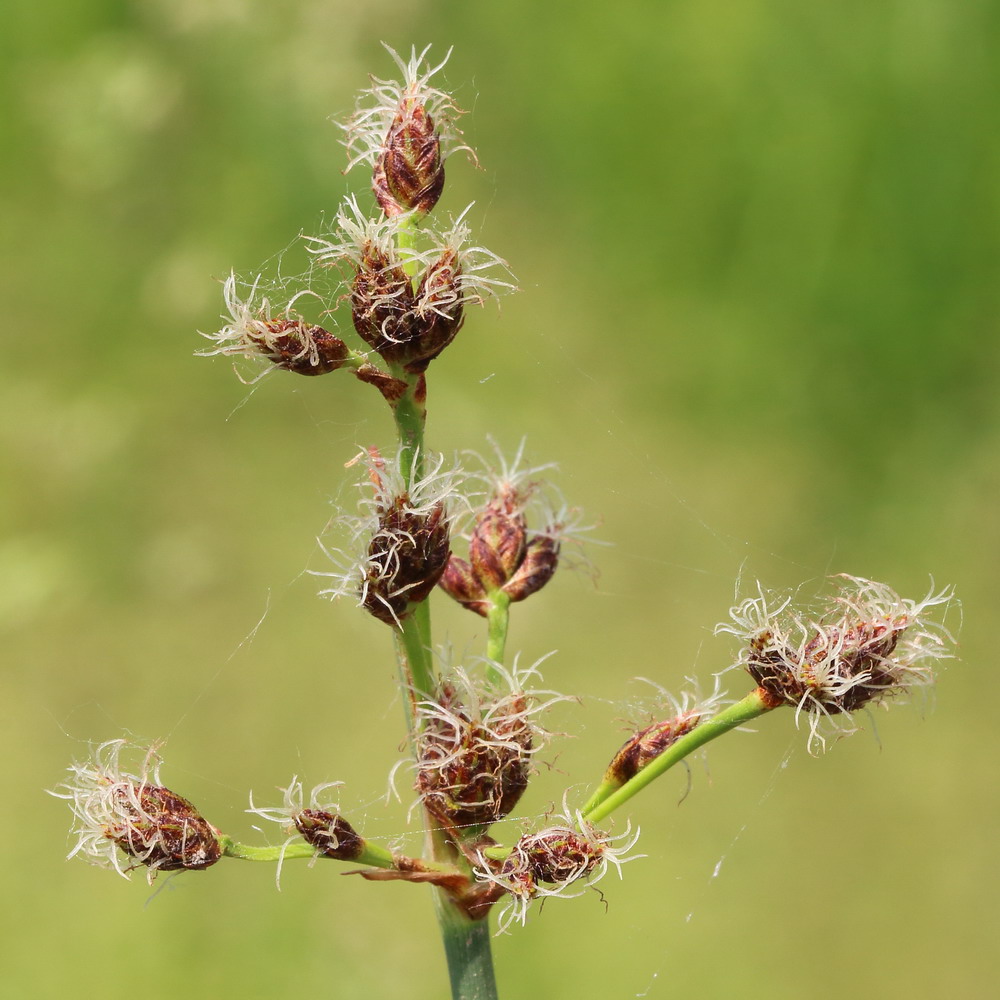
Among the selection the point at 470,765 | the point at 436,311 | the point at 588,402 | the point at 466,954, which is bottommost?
the point at 588,402

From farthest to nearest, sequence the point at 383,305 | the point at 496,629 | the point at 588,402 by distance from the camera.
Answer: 1. the point at 588,402
2. the point at 496,629
3. the point at 383,305

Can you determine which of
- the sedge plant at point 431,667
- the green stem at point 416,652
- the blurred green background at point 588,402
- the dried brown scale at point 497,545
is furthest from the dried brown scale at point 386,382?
the blurred green background at point 588,402

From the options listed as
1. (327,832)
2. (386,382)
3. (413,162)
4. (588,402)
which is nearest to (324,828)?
(327,832)

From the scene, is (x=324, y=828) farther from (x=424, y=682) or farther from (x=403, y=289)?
(x=403, y=289)

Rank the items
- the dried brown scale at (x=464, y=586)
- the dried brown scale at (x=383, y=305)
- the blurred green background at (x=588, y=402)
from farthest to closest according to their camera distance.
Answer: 1. the blurred green background at (x=588, y=402)
2. the dried brown scale at (x=464, y=586)
3. the dried brown scale at (x=383, y=305)

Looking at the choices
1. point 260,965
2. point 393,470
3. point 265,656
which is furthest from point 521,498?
point 265,656

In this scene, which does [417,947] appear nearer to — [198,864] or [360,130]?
[198,864]

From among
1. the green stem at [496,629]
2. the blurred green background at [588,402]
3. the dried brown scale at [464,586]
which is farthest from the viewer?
the blurred green background at [588,402]

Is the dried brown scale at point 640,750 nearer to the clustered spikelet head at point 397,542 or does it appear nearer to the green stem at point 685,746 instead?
the green stem at point 685,746
